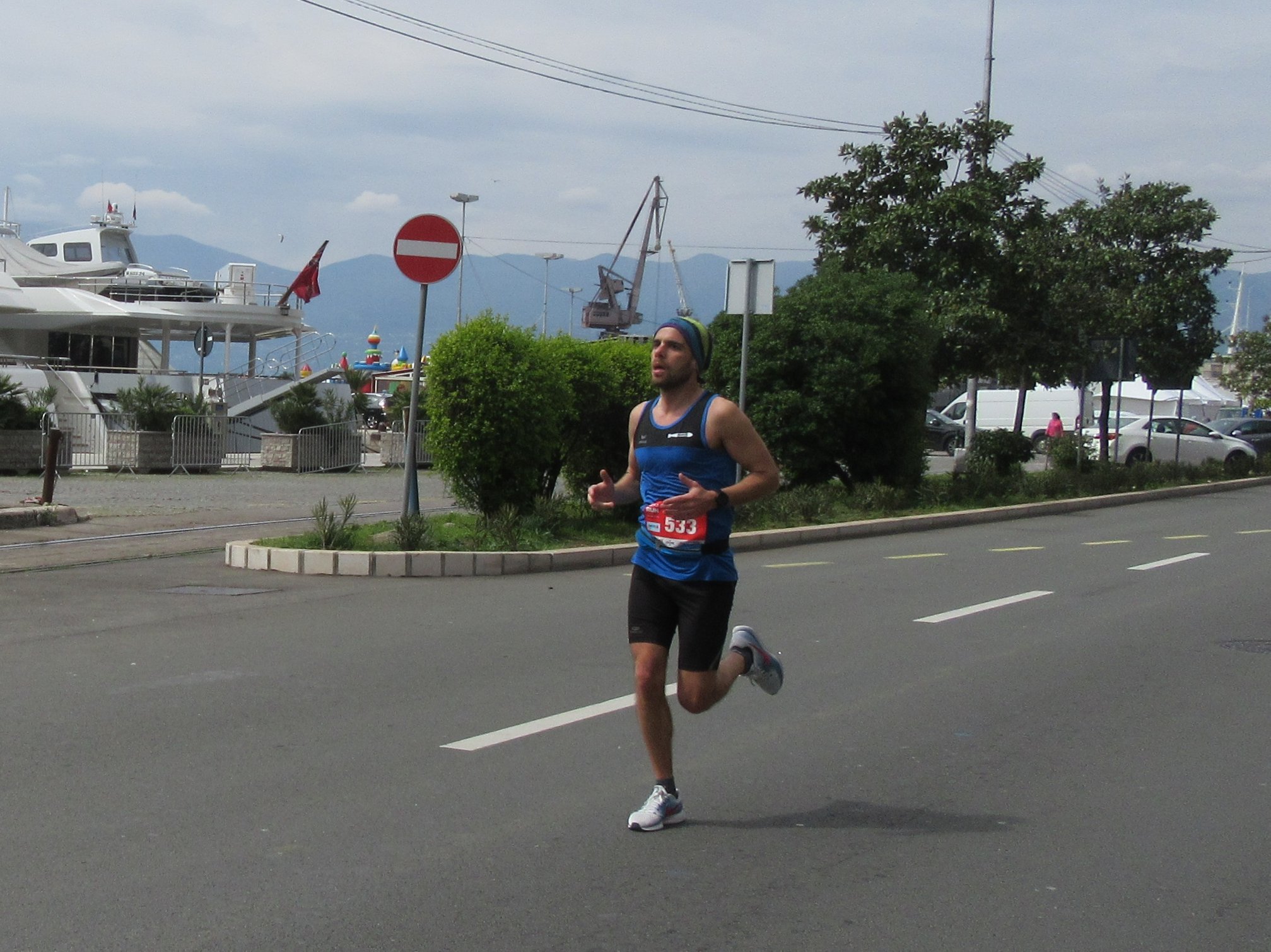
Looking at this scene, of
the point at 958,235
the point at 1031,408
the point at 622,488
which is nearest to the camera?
the point at 622,488

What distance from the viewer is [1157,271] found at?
28594 millimetres

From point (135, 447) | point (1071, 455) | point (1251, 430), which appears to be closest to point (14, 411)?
point (135, 447)

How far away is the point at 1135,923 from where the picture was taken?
13.6 ft

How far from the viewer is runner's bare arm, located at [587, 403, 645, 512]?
5094mm

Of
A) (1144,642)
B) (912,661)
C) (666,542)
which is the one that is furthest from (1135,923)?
(1144,642)

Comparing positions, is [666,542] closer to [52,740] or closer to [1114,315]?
[52,740]

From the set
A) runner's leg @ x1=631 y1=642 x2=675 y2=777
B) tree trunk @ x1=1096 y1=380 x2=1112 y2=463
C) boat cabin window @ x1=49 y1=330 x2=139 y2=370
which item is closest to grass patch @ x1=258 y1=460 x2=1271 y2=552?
tree trunk @ x1=1096 y1=380 x2=1112 y2=463

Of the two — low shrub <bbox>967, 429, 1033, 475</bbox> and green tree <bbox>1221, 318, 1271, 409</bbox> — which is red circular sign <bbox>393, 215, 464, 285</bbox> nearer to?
low shrub <bbox>967, 429, 1033, 475</bbox>

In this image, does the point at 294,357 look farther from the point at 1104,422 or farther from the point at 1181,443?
the point at 1181,443

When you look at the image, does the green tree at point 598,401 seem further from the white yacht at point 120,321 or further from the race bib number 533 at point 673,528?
the white yacht at point 120,321

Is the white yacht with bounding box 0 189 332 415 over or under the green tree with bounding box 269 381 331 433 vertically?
over

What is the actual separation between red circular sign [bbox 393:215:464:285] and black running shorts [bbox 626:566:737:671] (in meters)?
8.30

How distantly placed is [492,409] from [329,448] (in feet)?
48.4

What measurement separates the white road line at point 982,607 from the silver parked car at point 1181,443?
2610 centimetres
